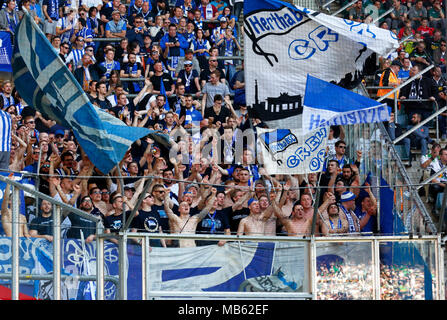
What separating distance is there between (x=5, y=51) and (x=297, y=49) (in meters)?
6.09

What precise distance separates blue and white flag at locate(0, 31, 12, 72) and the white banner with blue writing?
256 inches

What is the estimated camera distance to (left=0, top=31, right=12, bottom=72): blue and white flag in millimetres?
17656

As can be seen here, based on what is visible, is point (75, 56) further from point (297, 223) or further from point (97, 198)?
point (97, 198)

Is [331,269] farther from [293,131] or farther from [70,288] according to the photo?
[70,288]

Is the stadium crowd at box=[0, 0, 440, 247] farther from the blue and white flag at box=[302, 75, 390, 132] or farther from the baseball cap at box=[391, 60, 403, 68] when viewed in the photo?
the blue and white flag at box=[302, 75, 390, 132]

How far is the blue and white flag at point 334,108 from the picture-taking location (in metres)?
12.8

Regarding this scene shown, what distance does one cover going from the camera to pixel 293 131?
12820 millimetres

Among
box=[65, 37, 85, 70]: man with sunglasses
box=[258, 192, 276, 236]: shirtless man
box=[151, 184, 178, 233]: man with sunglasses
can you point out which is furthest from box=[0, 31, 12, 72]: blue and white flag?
box=[258, 192, 276, 236]: shirtless man

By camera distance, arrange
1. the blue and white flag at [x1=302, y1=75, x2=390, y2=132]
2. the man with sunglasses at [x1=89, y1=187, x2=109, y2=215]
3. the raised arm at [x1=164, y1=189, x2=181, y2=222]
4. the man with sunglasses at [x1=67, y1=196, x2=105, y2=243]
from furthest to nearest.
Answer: the blue and white flag at [x1=302, y1=75, x2=390, y2=132] < the raised arm at [x1=164, y1=189, x2=181, y2=222] < the man with sunglasses at [x1=89, y1=187, x2=109, y2=215] < the man with sunglasses at [x1=67, y1=196, x2=105, y2=243]

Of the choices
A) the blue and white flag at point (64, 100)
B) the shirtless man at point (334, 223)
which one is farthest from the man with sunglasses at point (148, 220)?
the shirtless man at point (334, 223)
